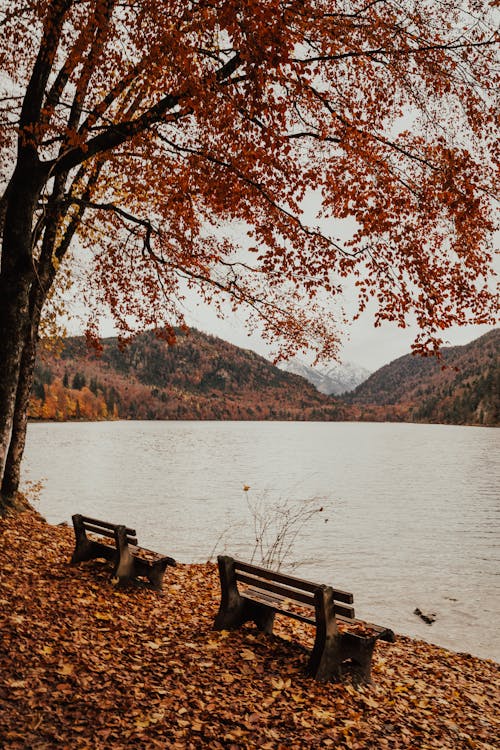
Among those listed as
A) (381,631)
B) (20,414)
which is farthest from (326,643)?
(20,414)

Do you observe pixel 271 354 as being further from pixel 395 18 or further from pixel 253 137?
pixel 395 18

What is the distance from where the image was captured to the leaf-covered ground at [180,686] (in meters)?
4.88

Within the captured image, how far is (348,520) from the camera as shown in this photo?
85.3 ft

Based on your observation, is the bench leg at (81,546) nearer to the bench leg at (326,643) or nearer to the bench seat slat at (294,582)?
the bench seat slat at (294,582)

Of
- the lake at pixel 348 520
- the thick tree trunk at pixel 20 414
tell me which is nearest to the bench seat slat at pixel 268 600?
the lake at pixel 348 520

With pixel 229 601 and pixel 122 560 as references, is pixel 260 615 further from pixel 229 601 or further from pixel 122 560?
pixel 122 560

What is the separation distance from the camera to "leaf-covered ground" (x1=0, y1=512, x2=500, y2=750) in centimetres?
488

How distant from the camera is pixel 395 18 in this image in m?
8.45

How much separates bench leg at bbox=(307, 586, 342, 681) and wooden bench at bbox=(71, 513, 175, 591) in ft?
10.7

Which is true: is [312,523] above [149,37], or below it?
below

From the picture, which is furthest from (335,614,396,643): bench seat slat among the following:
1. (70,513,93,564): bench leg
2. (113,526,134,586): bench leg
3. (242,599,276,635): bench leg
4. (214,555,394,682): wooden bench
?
(70,513,93,564): bench leg

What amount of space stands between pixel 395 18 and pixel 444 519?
23.8 meters

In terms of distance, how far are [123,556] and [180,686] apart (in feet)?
12.1

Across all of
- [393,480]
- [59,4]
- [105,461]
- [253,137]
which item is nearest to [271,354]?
[253,137]
